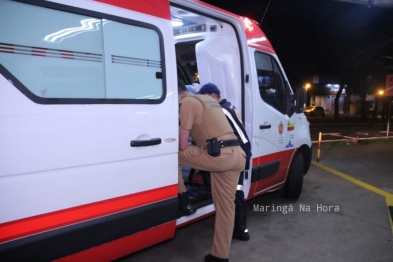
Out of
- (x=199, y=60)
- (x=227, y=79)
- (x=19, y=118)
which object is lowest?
(x=19, y=118)

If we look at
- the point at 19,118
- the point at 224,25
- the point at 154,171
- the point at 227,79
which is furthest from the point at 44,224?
the point at 224,25

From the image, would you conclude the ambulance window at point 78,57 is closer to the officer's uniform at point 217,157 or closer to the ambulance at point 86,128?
the ambulance at point 86,128

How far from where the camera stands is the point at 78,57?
7.32ft

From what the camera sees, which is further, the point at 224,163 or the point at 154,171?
the point at 224,163

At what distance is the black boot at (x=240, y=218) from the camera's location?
3616 millimetres

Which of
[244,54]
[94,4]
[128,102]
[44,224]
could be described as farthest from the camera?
[244,54]

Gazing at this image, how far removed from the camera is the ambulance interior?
3.99 meters

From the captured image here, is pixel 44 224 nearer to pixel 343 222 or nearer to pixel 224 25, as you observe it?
pixel 224 25

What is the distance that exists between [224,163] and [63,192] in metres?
1.41

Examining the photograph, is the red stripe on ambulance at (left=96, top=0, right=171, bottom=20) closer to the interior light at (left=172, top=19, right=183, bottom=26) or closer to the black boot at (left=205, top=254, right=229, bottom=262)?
the interior light at (left=172, top=19, right=183, bottom=26)

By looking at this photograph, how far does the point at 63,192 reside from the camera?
7.09ft

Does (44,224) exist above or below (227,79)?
below

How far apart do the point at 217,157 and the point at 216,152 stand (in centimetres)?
6

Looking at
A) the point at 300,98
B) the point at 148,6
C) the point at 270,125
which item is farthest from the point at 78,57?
the point at 300,98
